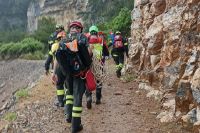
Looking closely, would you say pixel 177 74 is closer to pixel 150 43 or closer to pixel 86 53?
pixel 86 53

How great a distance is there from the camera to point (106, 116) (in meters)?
11.9

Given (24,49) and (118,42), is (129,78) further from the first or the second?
(24,49)

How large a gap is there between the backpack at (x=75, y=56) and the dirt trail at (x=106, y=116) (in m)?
1.49

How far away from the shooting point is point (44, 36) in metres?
60.1

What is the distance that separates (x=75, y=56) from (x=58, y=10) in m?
81.1

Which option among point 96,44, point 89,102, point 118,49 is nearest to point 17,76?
point 118,49

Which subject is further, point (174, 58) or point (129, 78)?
point (129, 78)

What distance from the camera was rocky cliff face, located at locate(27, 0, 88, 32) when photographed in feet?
273

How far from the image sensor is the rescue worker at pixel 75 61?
948 centimetres

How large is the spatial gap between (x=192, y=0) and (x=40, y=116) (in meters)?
4.95

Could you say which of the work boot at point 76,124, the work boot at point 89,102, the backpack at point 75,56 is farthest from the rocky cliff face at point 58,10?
the backpack at point 75,56

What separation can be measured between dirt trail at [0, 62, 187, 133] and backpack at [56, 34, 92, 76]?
149cm

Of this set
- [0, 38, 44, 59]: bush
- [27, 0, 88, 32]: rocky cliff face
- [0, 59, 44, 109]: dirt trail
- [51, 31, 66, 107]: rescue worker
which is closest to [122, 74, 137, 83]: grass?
[51, 31, 66, 107]: rescue worker

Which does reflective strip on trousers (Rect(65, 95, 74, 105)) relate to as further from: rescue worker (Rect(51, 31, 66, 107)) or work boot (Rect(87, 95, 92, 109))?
work boot (Rect(87, 95, 92, 109))
